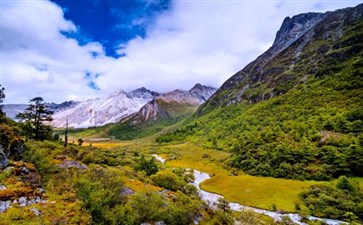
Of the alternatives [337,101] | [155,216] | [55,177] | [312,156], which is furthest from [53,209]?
[337,101]

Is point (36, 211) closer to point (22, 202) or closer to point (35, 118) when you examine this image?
point (22, 202)

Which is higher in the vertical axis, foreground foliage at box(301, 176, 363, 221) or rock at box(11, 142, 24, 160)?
rock at box(11, 142, 24, 160)

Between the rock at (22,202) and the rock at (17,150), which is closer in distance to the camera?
the rock at (22,202)

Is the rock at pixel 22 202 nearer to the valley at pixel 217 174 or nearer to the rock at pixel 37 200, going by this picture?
the valley at pixel 217 174

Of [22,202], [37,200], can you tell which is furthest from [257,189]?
[22,202]

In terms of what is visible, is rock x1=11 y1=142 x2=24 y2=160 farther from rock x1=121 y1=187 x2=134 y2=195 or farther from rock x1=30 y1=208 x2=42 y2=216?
rock x1=121 y1=187 x2=134 y2=195

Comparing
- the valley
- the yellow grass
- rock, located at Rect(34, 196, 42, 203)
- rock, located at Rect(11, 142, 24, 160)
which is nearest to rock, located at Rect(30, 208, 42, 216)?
the valley

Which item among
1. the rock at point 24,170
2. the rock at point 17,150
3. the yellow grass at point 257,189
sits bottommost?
the yellow grass at point 257,189

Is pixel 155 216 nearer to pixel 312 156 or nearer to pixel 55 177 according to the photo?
pixel 55 177

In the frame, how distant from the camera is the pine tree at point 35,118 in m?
75.2

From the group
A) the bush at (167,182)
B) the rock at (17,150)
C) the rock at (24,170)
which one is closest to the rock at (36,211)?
the rock at (24,170)

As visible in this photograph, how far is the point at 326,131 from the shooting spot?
130m

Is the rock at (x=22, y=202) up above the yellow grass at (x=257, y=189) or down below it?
above

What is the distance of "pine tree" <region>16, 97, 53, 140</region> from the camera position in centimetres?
7519
